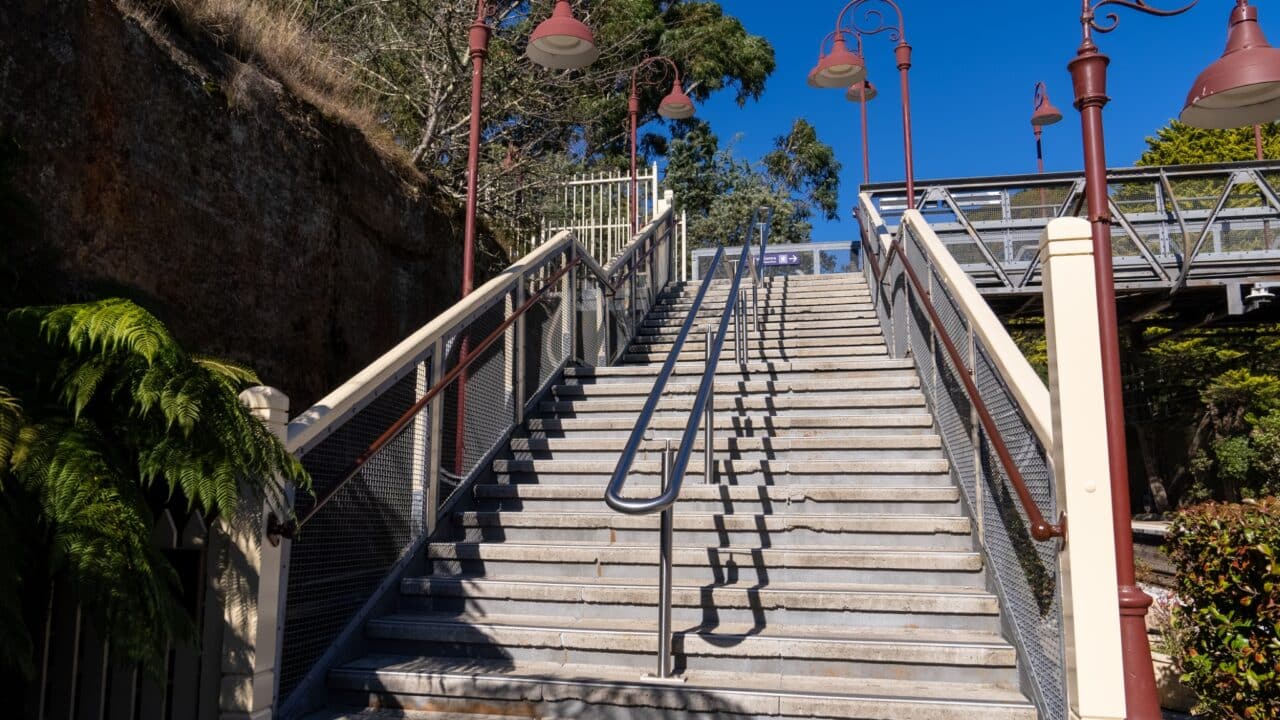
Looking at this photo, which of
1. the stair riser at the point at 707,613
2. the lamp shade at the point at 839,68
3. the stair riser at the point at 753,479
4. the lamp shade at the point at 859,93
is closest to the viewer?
the stair riser at the point at 707,613

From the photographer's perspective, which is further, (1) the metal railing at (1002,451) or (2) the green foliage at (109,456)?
(1) the metal railing at (1002,451)

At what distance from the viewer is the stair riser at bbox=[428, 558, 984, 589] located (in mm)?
4691

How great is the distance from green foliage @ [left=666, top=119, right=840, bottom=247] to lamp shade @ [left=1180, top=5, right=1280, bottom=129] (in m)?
→ 21.2

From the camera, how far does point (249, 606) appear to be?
3570 mm

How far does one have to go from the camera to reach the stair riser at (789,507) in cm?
527

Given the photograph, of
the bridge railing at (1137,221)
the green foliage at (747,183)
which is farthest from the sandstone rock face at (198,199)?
the green foliage at (747,183)

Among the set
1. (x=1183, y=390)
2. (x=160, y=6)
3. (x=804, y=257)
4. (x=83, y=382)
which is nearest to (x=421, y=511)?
(x=83, y=382)

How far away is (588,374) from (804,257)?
1069cm

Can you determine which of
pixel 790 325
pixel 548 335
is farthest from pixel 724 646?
pixel 790 325

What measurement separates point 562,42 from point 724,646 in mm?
5185

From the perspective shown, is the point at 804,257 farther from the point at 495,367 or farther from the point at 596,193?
the point at 495,367

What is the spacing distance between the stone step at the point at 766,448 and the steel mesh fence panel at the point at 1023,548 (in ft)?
3.82

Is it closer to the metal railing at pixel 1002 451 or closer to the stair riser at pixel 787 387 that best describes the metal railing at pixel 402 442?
the stair riser at pixel 787 387

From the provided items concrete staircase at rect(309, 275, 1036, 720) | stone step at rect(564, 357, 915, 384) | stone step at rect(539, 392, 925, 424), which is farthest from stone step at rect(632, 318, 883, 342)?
concrete staircase at rect(309, 275, 1036, 720)
